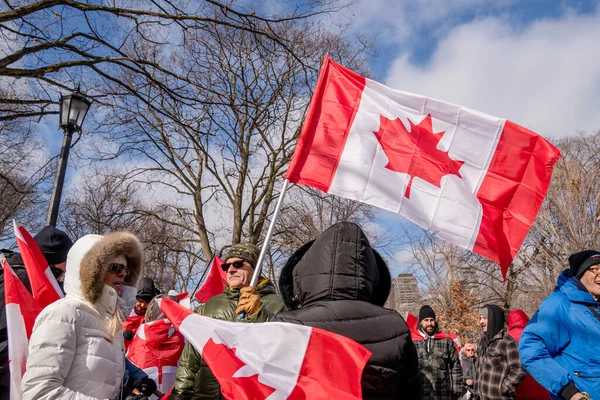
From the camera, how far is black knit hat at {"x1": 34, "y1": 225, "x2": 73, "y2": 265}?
3445 millimetres

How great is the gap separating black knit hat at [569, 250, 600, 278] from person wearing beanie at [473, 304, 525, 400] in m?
1.70

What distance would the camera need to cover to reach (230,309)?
3598 millimetres

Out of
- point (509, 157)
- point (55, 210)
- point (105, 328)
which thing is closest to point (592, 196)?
point (509, 157)

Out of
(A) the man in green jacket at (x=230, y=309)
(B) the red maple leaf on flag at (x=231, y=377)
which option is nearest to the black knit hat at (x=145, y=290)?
(A) the man in green jacket at (x=230, y=309)

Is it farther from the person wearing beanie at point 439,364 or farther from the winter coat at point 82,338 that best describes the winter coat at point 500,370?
the winter coat at point 82,338

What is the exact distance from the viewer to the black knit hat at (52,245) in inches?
136

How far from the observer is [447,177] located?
4.31 m

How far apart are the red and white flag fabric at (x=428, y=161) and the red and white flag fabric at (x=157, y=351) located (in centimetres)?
231

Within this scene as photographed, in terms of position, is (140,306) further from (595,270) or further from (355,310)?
(595,270)

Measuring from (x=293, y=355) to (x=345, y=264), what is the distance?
1.61 ft

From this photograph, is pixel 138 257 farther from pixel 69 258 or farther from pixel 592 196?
pixel 592 196

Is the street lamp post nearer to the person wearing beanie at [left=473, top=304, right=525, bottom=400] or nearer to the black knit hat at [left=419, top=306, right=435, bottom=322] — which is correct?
the black knit hat at [left=419, top=306, right=435, bottom=322]

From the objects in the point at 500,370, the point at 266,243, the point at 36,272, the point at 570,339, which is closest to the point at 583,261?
the point at 570,339

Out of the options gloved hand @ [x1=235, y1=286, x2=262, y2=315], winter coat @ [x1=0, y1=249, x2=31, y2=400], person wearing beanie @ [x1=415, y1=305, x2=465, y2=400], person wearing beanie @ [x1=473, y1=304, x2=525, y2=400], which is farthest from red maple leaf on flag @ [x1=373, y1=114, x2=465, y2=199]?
person wearing beanie @ [x1=415, y1=305, x2=465, y2=400]
